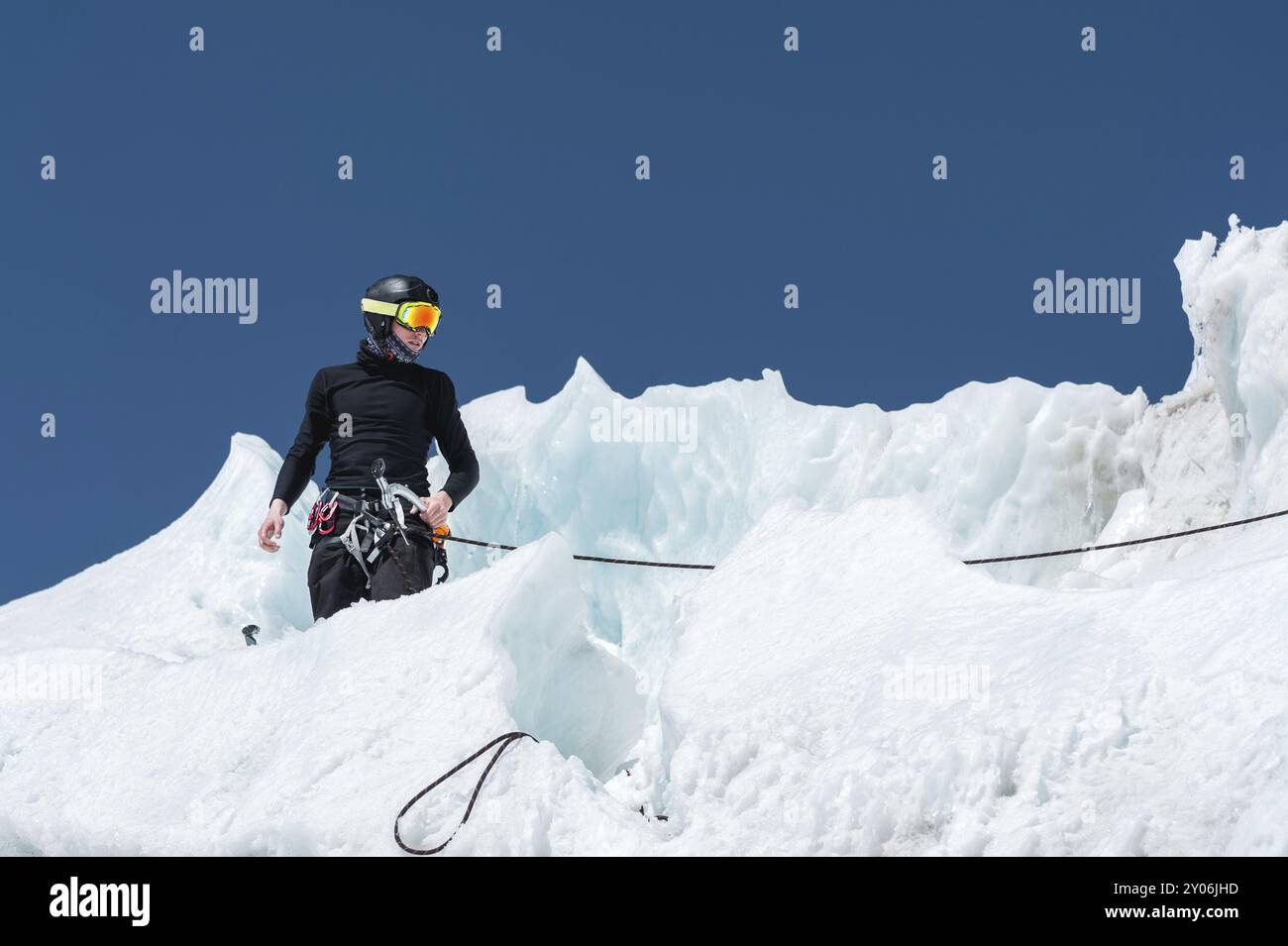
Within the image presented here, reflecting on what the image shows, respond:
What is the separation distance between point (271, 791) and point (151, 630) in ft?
22.9

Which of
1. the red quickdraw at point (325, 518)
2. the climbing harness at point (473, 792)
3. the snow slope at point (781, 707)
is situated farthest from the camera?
the red quickdraw at point (325, 518)

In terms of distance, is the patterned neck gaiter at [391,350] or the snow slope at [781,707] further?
the patterned neck gaiter at [391,350]

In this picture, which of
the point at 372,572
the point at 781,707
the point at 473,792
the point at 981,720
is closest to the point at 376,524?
the point at 372,572

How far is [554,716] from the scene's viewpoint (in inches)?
245

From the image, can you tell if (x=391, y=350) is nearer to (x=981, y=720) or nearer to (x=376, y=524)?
Result: (x=376, y=524)

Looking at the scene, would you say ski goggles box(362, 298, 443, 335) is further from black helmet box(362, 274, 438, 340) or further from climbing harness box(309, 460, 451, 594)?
climbing harness box(309, 460, 451, 594)

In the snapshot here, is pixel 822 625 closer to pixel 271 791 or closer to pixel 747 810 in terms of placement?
pixel 747 810

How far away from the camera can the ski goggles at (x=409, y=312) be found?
687 cm

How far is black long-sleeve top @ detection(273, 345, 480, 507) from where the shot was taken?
22.7ft

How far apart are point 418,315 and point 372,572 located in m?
1.36

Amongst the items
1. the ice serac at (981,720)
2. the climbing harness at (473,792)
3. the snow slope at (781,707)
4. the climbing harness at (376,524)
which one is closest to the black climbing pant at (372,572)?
the climbing harness at (376,524)

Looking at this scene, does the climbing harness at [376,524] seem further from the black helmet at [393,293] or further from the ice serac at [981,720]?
the ice serac at [981,720]

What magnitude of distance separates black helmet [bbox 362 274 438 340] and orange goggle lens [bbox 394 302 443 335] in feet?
0.10

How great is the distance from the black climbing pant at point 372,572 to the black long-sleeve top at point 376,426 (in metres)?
0.29
